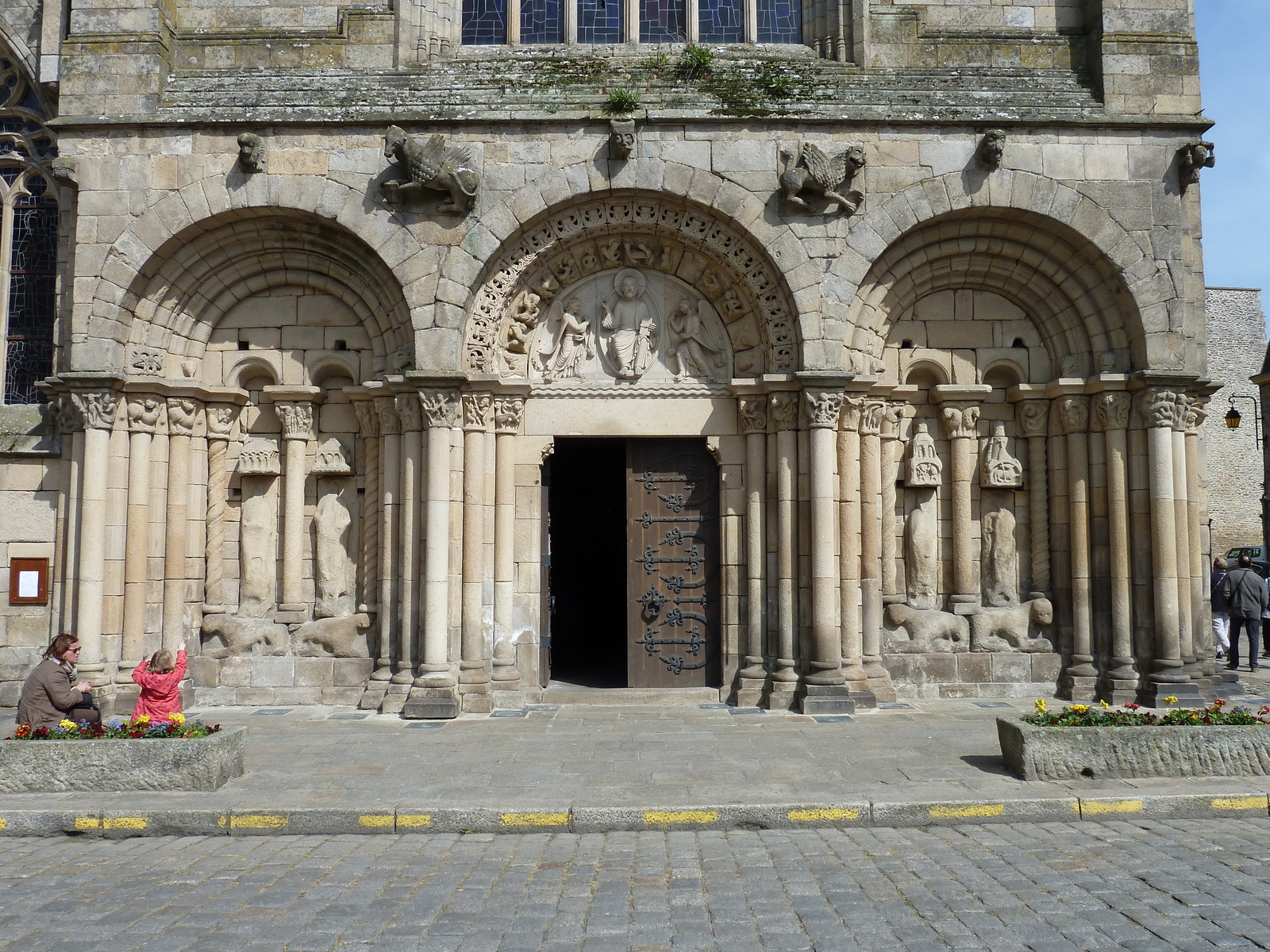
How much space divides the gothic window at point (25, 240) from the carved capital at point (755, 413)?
885 centimetres

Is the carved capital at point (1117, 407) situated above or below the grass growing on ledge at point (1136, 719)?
above

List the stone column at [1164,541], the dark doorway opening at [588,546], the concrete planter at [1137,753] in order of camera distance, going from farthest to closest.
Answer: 1. the dark doorway opening at [588,546]
2. the stone column at [1164,541]
3. the concrete planter at [1137,753]

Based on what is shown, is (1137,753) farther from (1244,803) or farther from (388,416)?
(388,416)

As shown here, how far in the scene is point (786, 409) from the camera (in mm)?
11172

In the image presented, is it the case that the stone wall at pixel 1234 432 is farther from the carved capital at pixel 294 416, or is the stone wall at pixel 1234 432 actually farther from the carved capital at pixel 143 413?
the carved capital at pixel 143 413

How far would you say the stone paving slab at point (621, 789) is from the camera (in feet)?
22.1

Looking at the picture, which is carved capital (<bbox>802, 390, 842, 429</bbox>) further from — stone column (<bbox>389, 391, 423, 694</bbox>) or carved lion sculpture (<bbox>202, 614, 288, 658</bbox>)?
carved lion sculpture (<bbox>202, 614, 288, 658</bbox>)

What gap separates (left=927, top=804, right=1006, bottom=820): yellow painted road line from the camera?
6.83m

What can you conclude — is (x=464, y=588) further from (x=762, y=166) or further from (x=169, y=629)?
(x=762, y=166)

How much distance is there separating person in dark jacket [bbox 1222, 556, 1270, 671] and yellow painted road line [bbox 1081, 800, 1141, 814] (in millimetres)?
8802

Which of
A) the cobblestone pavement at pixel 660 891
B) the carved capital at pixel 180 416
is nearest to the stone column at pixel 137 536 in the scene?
the carved capital at pixel 180 416

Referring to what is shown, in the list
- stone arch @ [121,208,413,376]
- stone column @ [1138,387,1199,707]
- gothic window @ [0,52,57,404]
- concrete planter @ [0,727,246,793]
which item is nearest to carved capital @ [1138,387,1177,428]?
stone column @ [1138,387,1199,707]

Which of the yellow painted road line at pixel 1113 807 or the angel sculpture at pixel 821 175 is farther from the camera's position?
the angel sculpture at pixel 821 175

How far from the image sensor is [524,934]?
4.83m
